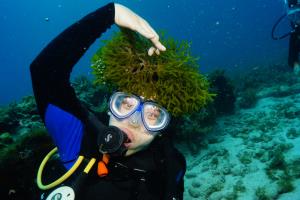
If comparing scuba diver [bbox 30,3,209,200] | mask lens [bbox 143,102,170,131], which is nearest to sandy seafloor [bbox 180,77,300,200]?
scuba diver [bbox 30,3,209,200]

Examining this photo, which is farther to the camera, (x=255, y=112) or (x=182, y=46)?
(x=255, y=112)

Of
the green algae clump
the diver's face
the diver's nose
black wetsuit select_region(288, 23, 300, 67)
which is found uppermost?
black wetsuit select_region(288, 23, 300, 67)

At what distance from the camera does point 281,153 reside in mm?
7746

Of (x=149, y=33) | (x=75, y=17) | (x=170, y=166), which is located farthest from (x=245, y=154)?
(x=75, y=17)

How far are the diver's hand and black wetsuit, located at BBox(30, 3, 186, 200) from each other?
101mm

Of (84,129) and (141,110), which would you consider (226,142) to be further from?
(84,129)

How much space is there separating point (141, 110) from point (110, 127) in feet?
1.53

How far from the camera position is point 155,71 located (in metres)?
3.30

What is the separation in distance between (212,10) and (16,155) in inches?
7716

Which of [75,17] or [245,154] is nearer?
[245,154]

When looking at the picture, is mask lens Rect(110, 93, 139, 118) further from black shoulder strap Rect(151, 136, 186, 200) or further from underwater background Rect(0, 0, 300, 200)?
underwater background Rect(0, 0, 300, 200)

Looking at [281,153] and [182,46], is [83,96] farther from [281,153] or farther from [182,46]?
[182,46]

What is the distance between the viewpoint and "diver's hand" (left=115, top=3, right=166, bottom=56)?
291 centimetres

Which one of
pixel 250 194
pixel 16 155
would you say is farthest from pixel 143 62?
pixel 250 194
